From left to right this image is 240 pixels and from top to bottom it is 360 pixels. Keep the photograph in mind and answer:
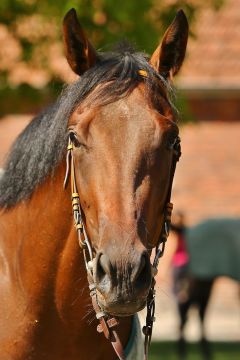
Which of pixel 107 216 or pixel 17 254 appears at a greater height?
pixel 107 216

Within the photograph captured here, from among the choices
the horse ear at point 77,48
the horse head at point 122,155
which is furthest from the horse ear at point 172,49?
the horse ear at point 77,48

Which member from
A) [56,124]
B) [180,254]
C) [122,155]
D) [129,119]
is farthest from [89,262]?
[180,254]

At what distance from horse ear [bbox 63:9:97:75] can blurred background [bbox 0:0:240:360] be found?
2.88 metres

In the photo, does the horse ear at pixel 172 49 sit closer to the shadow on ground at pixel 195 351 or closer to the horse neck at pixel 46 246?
the horse neck at pixel 46 246

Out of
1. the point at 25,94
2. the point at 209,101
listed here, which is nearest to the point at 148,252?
the point at 25,94

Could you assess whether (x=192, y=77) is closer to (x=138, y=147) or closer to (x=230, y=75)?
(x=230, y=75)

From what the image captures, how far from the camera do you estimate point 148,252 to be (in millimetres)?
4379

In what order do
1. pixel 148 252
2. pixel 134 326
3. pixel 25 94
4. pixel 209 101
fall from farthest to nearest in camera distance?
pixel 209 101, pixel 25 94, pixel 134 326, pixel 148 252

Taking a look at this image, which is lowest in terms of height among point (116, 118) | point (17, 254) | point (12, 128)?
point (12, 128)

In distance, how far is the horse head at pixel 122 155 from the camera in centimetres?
430

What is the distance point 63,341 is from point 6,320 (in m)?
0.29

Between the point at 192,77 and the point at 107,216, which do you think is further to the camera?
the point at 192,77

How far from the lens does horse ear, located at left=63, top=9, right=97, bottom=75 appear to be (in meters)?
4.85

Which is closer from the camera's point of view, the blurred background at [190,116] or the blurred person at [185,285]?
the blurred background at [190,116]
